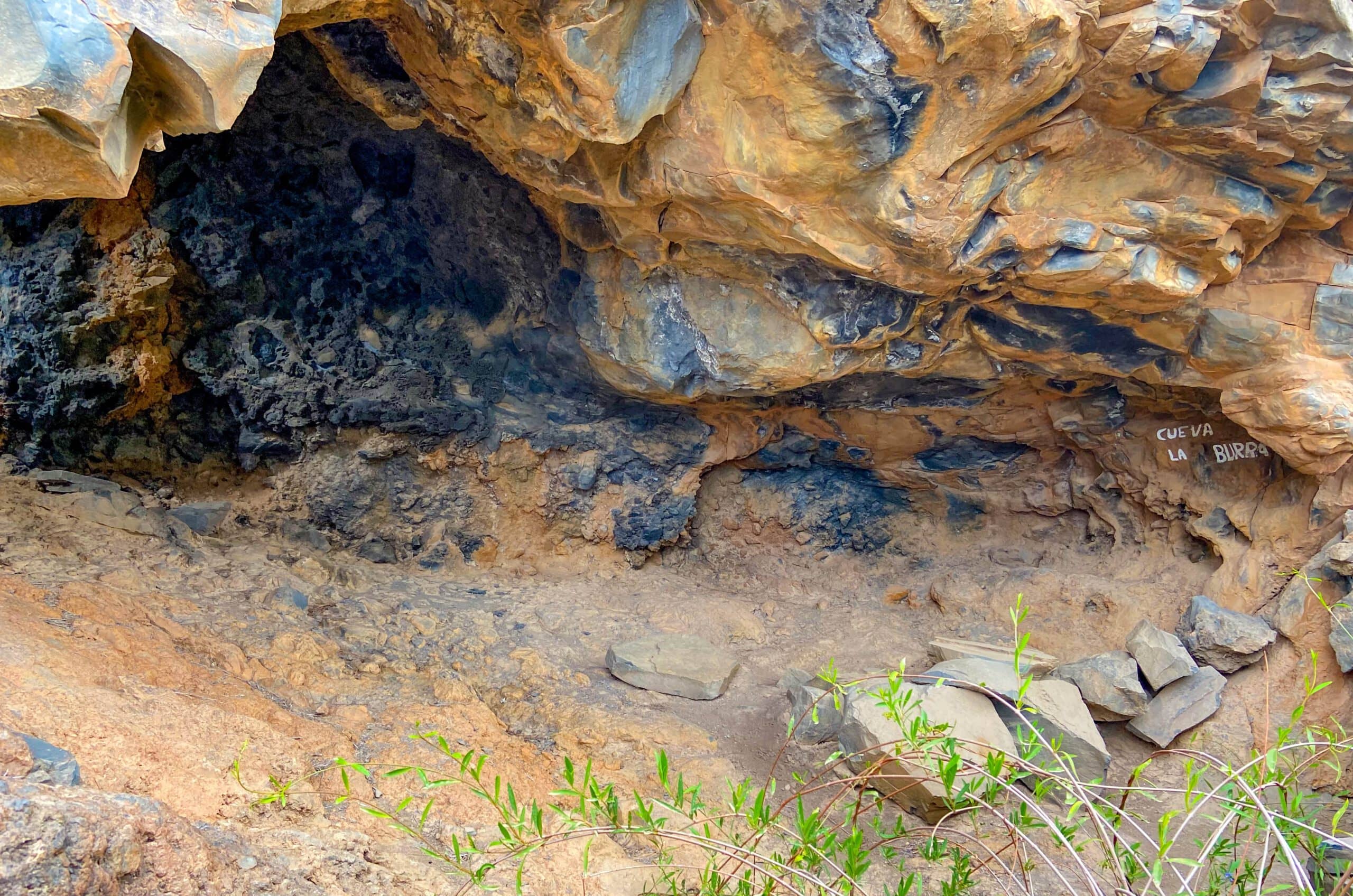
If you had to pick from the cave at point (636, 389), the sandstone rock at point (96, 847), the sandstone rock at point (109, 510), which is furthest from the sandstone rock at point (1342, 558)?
the sandstone rock at point (109, 510)

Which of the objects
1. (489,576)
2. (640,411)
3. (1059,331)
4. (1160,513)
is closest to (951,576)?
(1160,513)

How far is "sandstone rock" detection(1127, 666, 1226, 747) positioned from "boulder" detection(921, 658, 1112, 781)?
0.22m

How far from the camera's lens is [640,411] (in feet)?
14.8

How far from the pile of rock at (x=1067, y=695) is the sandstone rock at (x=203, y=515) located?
2.63 m

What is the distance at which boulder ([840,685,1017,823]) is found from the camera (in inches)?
98.1

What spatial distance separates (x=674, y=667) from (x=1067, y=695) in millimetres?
1501

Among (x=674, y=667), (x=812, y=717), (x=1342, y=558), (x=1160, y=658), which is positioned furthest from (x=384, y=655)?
(x=1342, y=558)

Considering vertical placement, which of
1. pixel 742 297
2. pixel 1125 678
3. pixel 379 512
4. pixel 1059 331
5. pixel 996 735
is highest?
pixel 742 297

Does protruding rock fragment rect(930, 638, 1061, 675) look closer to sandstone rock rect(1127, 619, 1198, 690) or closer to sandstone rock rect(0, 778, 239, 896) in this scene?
sandstone rock rect(1127, 619, 1198, 690)

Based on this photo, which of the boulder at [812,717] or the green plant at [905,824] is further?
the boulder at [812,717]

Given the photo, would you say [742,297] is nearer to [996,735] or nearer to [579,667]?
[579,667]

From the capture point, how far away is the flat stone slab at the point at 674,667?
333 centimetres

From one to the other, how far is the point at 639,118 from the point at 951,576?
10.2 feet

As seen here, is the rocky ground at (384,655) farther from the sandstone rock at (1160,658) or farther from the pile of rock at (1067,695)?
the sandstone rock at (1160,658)
